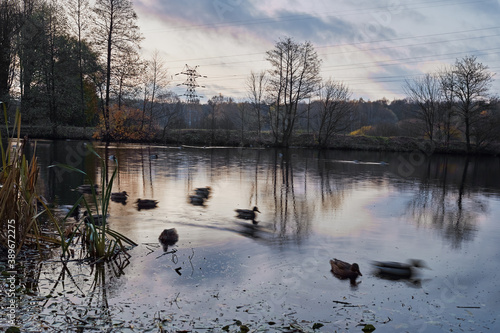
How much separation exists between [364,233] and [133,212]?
4.83 m

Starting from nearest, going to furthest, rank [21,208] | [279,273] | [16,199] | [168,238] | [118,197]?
[16,199] < [21,208] < [279,273] < [168,238] < [118,197]

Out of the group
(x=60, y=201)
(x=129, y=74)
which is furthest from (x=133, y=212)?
(x=129, y=74)

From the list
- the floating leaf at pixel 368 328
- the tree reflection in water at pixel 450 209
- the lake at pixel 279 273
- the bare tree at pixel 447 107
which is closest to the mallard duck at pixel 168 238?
the lake at pixel 279 273

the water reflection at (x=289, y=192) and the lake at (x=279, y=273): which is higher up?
the water reflection at (x=289, y=192)

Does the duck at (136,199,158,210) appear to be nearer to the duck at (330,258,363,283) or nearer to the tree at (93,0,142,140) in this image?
the duck at (330,258,363,283)

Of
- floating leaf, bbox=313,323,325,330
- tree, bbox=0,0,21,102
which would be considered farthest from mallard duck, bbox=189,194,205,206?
tree, bbox=0,0,21,102

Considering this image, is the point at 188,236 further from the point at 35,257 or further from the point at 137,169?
the point at 137,169

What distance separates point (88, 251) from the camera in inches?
204

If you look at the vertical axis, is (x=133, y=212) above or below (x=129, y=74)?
below

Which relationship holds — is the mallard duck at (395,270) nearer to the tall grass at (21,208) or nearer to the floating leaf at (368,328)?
the floating leaf at (368,328)

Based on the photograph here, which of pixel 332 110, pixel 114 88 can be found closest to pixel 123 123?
pixel 114 88

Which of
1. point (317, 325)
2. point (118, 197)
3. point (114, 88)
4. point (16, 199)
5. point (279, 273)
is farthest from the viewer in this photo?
point (114, 88)

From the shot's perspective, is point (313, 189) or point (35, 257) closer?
point (35, 257)

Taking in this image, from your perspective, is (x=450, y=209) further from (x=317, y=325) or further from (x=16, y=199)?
(x=16, y=199)
